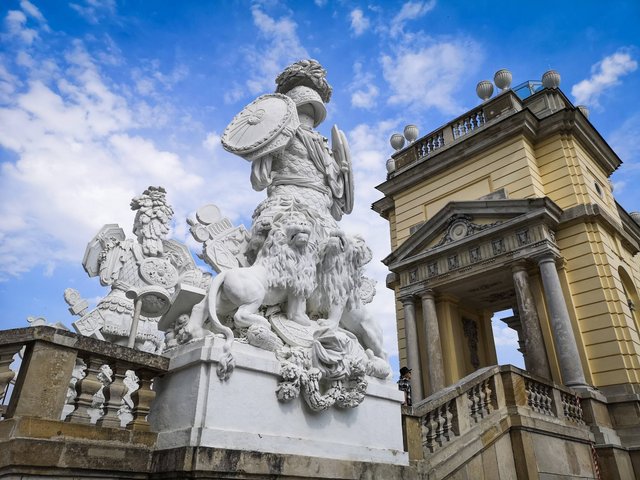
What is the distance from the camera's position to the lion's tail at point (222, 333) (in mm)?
2980

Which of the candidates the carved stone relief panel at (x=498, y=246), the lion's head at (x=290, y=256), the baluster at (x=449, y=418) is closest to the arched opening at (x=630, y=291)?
the carved stone relief panel at (x=498, y=246)

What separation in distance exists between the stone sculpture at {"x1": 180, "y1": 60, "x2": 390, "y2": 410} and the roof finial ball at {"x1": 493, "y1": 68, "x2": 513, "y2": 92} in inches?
467

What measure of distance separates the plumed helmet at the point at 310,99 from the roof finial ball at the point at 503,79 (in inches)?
469

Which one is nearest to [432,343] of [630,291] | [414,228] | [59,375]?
[414,228]

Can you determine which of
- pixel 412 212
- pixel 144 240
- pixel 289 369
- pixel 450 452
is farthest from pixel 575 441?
pixel 412 212

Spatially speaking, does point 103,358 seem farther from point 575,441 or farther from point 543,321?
point 543,321

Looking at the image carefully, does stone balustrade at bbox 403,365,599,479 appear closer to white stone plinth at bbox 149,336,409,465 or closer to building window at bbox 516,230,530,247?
white stone plinth at bbox 149,336,409,465

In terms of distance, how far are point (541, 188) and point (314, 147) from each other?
427 inches

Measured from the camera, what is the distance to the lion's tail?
2.98 m

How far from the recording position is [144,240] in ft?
24.7

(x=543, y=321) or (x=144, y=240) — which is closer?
(x=144, y=240)

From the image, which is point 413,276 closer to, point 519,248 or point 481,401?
point 519,248

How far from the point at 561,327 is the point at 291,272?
30.9 ft

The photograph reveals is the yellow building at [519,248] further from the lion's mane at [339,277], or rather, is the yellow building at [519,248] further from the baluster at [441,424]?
the lion's mane at [339,277]
